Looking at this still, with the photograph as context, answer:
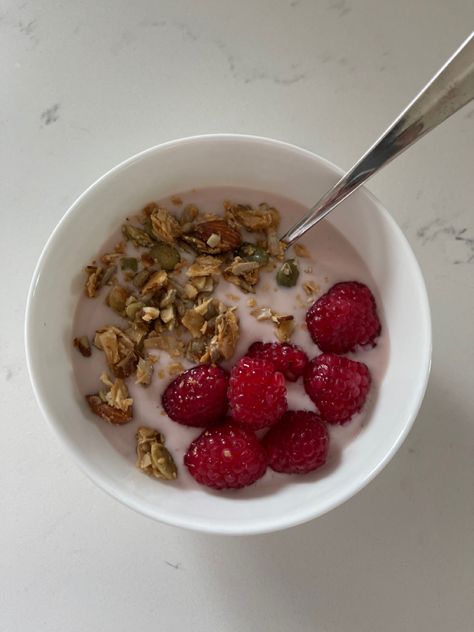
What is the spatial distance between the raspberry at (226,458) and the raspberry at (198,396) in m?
0.02

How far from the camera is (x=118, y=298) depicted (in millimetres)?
882

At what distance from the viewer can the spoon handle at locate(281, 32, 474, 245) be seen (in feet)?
2.35

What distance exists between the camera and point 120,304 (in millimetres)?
885

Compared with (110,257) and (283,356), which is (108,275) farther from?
(283,356)

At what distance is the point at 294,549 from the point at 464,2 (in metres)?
0.75

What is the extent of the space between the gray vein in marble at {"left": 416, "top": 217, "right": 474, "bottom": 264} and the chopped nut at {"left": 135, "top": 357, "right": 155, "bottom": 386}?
0.38 m

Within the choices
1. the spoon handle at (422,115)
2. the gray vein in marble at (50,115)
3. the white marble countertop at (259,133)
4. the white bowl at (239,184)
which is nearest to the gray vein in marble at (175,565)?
the white marble countertop at (259,133)

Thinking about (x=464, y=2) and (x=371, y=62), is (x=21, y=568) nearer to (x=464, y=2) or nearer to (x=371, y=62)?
(x=371, y=62)

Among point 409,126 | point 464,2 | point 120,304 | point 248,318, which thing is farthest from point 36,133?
point 464,2

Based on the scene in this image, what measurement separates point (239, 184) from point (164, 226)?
11 centimetres

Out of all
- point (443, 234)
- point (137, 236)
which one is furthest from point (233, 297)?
point (443, 234)

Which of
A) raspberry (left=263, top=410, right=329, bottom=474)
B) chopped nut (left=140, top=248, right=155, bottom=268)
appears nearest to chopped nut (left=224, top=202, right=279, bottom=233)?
chopped nut (left=140, top=248, right=155, bottom=268)

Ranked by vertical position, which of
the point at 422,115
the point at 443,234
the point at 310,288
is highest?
the point at 422,115

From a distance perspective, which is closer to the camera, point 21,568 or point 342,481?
point 342,481
